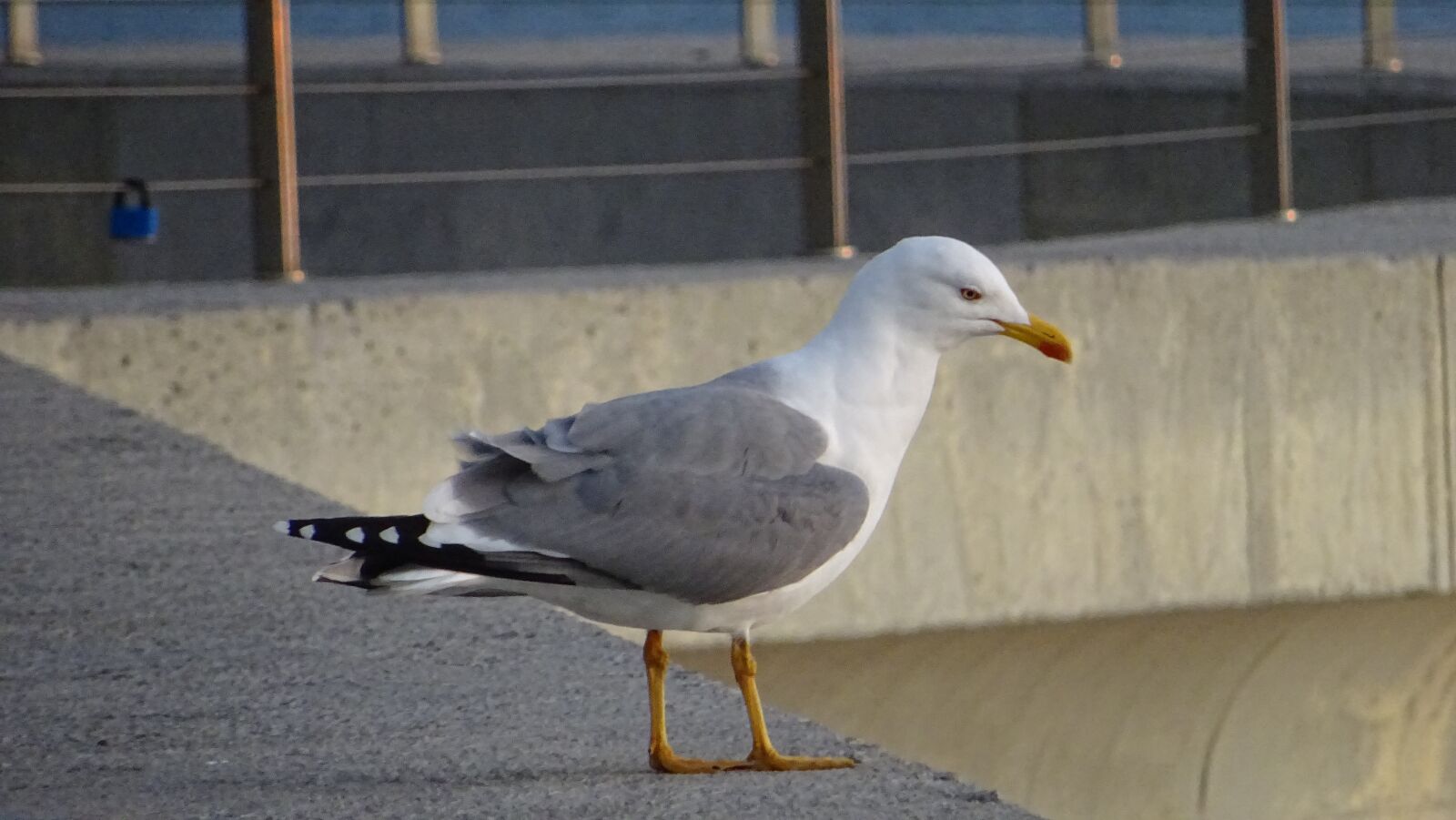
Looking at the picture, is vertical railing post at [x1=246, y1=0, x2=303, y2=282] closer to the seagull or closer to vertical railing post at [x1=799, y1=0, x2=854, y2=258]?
vertical railing post at [x1=799, y1=0, x2=854, y2=258]

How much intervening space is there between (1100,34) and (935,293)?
7725 millimetres

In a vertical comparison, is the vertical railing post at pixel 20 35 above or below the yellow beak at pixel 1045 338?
above

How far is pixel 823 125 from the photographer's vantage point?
6152mm

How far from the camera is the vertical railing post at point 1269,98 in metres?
6.66

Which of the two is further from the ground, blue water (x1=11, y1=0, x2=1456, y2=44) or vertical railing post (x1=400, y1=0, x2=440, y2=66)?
blue water (x1=11, y1=0, x2=1456, y2=44)

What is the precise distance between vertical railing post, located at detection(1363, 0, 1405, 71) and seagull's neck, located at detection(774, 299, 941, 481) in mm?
7783

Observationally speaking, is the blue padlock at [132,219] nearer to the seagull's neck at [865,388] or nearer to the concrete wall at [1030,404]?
the concrete wall at [1030,404]

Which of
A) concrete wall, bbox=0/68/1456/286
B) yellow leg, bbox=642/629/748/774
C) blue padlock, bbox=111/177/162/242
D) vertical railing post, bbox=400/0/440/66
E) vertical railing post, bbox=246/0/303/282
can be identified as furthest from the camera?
vertical railing post, bbox=400/0/440/66

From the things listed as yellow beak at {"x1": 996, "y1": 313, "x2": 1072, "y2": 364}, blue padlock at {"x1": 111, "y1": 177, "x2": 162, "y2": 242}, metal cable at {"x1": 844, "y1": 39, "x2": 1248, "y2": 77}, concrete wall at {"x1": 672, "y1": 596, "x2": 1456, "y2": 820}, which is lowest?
concrete wall at {"x1": 672, "y1": 596, "x2": 1456, "y2": 820}

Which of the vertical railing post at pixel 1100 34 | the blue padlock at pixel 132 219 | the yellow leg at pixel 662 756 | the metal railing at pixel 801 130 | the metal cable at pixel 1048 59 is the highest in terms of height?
the vertical railing post at pixel 1100 34

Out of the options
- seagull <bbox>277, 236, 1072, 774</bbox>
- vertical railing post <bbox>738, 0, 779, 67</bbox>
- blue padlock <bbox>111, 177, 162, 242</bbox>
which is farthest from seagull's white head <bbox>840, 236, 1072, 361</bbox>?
vertical railing post <bbox>738, 0, 779, 67</bbox>

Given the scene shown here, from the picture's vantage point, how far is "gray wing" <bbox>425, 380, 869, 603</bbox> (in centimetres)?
263

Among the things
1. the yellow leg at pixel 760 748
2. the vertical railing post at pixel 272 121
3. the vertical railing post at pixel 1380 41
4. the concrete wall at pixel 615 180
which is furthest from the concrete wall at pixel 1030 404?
the vertical railing post at pixel 1380 41

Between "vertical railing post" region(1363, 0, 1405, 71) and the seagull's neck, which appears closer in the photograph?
the seagull's neck
